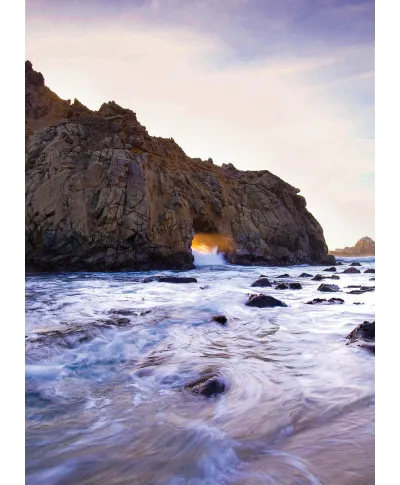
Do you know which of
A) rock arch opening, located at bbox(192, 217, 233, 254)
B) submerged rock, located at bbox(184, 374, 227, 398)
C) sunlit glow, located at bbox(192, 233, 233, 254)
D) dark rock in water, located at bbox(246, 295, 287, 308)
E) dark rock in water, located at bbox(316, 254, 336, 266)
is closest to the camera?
submerged rock, located at bbox(184, 374, 227, 398)

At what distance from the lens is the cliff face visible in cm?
1176

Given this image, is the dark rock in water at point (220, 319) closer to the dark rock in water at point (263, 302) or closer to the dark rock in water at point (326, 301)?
the dark rock in water at point (263, 302)

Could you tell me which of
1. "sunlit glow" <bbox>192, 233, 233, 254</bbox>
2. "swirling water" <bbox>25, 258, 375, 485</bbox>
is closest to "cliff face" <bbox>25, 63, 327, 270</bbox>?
"sunlit glow" <bbox>192, 233, 233, 254</bbox>

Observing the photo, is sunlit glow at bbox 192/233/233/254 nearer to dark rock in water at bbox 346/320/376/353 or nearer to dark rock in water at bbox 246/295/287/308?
dark rock in water at bbox 246/295/287/308

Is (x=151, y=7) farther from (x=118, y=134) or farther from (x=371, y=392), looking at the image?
(x=118, y=134)

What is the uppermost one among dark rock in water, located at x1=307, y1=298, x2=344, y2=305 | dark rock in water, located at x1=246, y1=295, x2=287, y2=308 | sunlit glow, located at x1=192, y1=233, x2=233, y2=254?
sunlit glow, located at x1=192, y1=233, x2=233, y2=254

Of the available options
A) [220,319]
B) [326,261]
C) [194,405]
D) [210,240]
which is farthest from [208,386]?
[326,261]

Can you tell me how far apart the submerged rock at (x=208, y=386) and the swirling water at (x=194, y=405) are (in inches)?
2.1

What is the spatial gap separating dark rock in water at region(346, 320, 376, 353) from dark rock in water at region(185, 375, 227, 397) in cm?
141

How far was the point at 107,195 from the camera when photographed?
12422 millimetres

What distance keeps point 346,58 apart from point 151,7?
5.88ft
